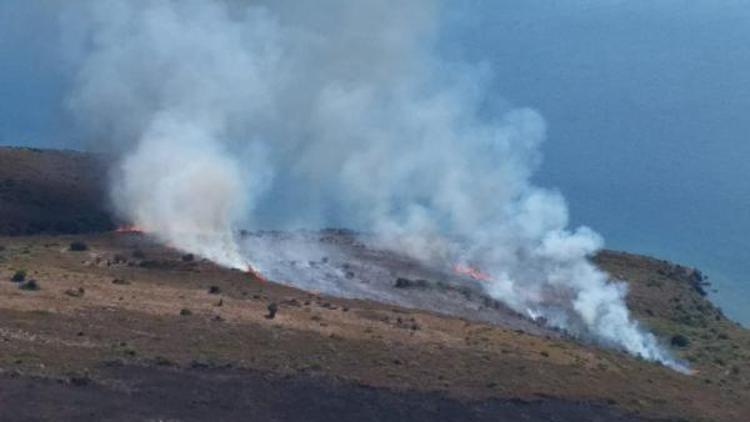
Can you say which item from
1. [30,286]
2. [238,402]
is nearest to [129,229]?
[30,286]

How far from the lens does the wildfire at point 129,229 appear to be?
101956mm

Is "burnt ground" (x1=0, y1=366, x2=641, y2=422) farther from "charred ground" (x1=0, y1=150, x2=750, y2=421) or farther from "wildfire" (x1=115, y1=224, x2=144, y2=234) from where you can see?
"wildfire" (x1=115, y1=224, x2=144, y2=234)

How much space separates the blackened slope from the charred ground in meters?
12.5

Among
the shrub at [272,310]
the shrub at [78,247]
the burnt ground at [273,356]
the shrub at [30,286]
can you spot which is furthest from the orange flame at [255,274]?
the shrub at [30,286]

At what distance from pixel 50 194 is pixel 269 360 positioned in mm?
57103

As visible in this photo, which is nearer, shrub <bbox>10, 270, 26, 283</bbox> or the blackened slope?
shrub <bbox>10, 270, 26, 283</bbox>

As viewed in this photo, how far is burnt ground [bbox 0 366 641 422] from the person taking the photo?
53312mm

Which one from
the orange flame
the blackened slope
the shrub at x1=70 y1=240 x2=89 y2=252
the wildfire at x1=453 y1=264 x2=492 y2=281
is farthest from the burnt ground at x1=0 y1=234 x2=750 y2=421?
the wildfire at x1=453 y1=264 x2=492 y2=281

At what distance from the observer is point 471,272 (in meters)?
109

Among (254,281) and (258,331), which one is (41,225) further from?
(258,331)

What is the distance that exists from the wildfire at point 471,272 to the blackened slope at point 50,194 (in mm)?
33563

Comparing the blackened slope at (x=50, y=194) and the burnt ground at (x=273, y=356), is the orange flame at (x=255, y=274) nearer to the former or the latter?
the burnt ground at (x=273, y=356)

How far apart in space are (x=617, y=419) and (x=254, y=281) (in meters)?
34.2

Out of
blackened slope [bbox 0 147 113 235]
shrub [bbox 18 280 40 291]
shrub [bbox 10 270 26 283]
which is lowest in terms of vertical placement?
shrub [bbox 18 280 40 291]
